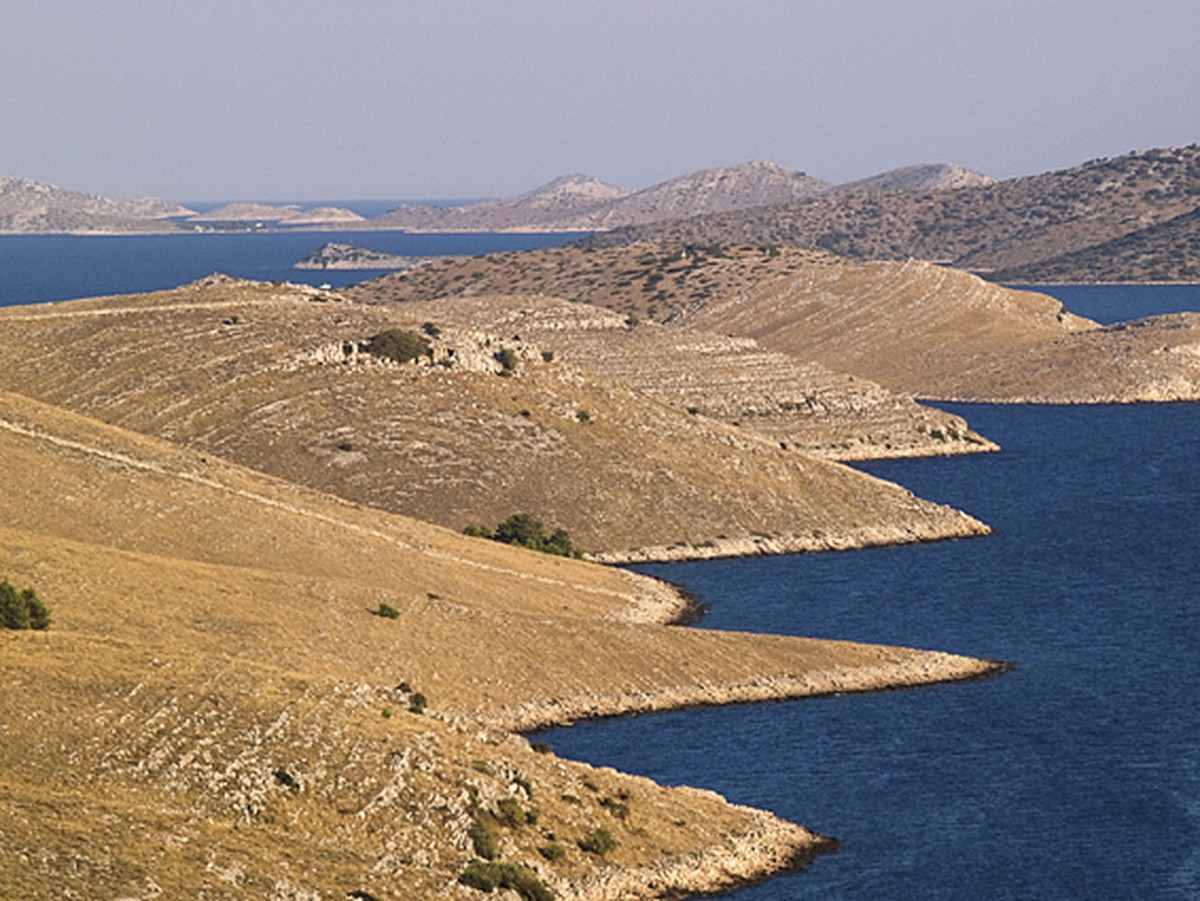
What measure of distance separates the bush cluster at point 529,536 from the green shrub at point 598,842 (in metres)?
54.8

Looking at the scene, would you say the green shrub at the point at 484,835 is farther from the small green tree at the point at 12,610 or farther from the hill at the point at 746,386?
the hill at the point at 746,386

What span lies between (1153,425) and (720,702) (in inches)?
4450

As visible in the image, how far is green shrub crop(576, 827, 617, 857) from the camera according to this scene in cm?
5734

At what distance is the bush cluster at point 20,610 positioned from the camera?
6644 cm

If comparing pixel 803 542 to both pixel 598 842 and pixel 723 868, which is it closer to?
pixel 723 868

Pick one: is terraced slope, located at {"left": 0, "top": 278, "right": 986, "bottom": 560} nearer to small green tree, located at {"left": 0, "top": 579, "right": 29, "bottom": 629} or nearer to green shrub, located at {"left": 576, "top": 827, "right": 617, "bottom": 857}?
small green tree, located at {"left": 0, "top": 579, "right": 29, "bottom": 629}

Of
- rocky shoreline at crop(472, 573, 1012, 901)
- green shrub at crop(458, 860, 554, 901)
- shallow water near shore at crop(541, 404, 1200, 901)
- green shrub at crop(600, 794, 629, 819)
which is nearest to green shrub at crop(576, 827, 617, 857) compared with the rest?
rocky shoreline at crop(472, 573, 1012, 901)

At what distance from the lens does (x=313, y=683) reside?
207 feet

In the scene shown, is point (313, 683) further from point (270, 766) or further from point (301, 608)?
point (301, 608)

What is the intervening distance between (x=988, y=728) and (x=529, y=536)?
4218 cm

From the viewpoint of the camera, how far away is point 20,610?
2628 inches

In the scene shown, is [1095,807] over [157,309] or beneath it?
beneath

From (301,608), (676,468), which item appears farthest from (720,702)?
(676,468)

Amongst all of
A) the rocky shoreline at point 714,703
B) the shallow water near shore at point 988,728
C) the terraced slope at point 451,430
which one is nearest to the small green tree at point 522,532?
the terraced slope at point 451,430
